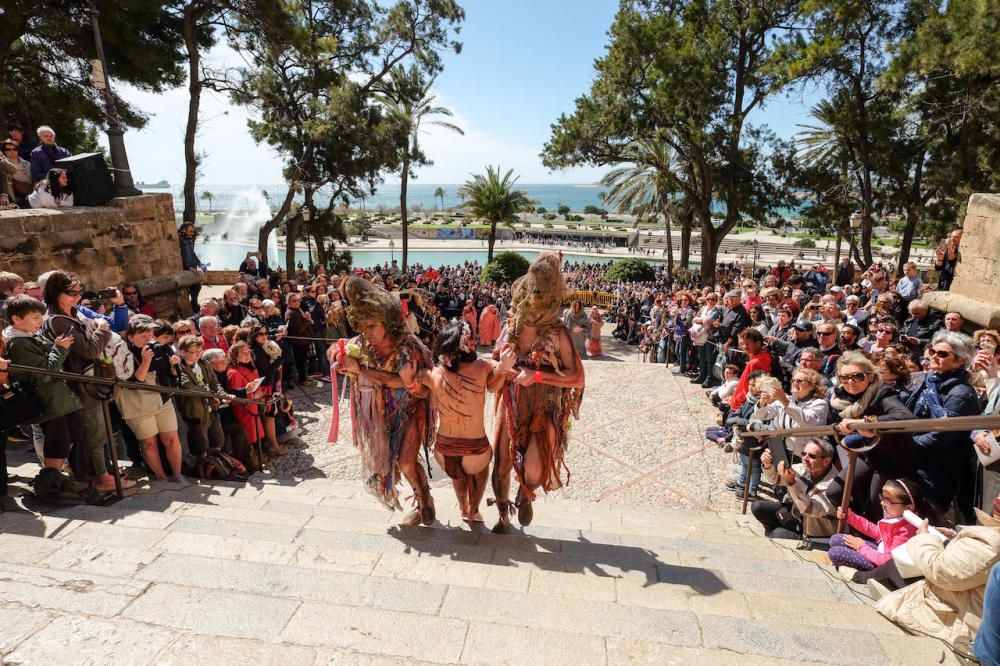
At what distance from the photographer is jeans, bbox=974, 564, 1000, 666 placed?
6.31ft

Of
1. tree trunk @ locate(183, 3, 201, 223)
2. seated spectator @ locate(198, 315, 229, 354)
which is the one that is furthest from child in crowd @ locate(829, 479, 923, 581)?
tree trunk @ locate(183, 3, 201, 223)

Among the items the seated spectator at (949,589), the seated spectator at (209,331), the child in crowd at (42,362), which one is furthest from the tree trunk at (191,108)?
the seated spectator at (949,589)

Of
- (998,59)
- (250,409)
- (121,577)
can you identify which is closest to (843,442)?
(121,577)

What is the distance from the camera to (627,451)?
5.93 meters

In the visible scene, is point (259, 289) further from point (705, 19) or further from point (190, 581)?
point (705, 19)

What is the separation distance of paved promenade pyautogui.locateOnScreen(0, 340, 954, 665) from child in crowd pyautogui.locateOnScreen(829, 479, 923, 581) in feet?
0.55

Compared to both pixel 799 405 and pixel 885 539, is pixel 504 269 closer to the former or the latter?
pixel 799 405

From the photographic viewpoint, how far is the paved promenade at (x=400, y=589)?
191cm

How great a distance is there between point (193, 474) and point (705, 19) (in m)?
16.8

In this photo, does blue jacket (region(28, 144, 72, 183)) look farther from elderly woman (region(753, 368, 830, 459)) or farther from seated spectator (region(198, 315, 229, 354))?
elderly woman (region(753, 368, 830, 459))

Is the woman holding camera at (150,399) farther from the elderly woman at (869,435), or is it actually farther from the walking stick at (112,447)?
the elderly woman at (869,435)

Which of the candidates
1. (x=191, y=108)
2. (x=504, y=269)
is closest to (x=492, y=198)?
(x=504, y=269)

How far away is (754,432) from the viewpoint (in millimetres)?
4211

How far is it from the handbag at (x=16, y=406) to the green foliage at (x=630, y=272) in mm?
21878
